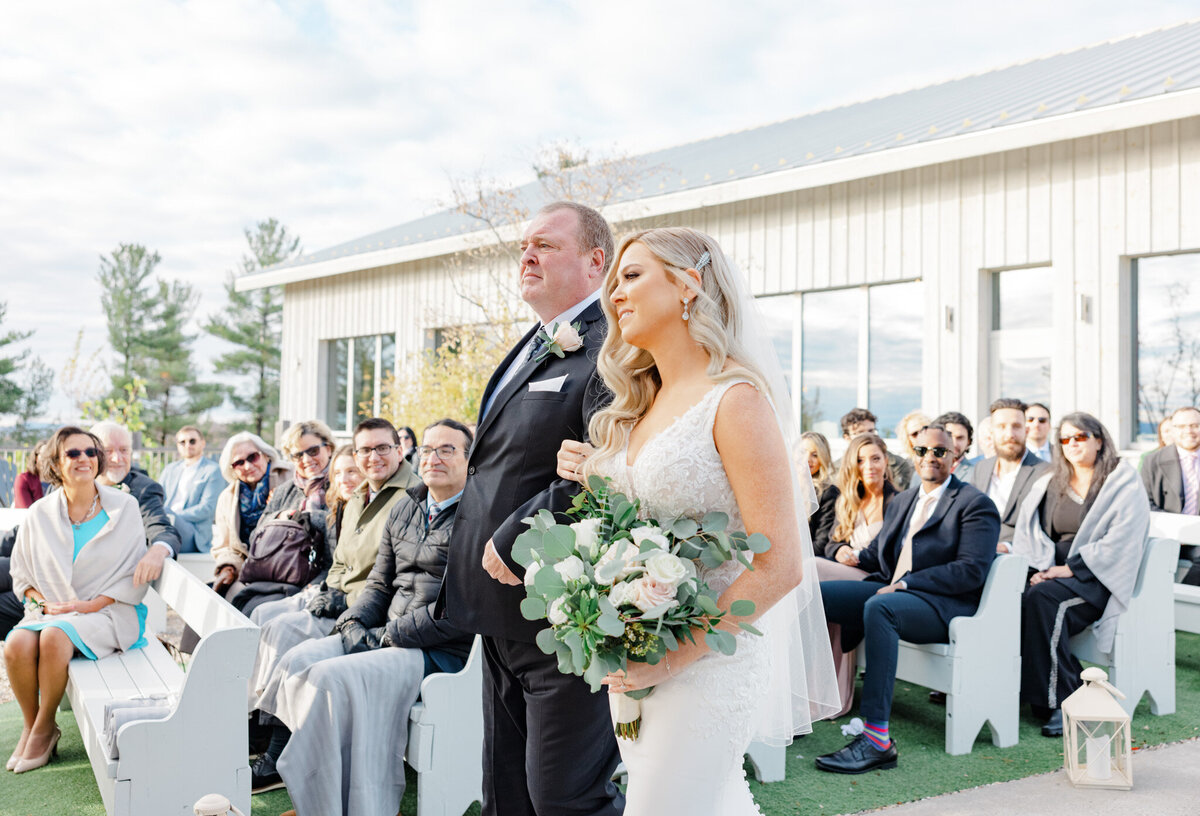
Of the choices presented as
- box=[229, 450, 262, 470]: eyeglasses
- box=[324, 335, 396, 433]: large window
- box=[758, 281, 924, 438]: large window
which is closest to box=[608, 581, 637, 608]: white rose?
box=[229, 450, 262, 470]: eyeglasses

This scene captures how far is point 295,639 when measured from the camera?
4.65 m

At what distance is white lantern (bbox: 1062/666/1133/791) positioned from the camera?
4.24 metres

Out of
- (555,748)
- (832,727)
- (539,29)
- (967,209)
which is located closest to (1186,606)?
(832,727)

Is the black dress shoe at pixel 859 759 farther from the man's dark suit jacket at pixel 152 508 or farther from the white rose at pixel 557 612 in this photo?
the man's dark suit jacket at pixel 152 508

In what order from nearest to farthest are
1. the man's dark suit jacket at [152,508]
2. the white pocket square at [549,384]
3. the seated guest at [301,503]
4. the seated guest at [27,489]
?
the white pocket square at [549,384]
the seated guest at [301,503]
the man's dark suit jacket at [152,508]
the seated guest at [27,489]

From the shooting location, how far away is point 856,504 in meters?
6.08

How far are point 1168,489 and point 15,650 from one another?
771 cm

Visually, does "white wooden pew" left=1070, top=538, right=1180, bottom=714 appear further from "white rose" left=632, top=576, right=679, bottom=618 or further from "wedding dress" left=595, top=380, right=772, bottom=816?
"white rose" left=632, top=576, right=679, bottom=618

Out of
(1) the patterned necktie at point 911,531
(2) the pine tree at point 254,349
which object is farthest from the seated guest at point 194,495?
(2) the pine tree at point 254,349

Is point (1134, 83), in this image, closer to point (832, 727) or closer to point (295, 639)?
point (832, 727)

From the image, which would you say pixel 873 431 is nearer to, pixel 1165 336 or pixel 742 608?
pixel 1165 336

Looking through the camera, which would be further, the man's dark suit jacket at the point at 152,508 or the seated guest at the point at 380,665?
the man's dark suit jacket at the point at 152,508

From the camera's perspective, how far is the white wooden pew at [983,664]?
4816 millimetres

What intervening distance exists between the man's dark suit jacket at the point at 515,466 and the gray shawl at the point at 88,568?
315cm
